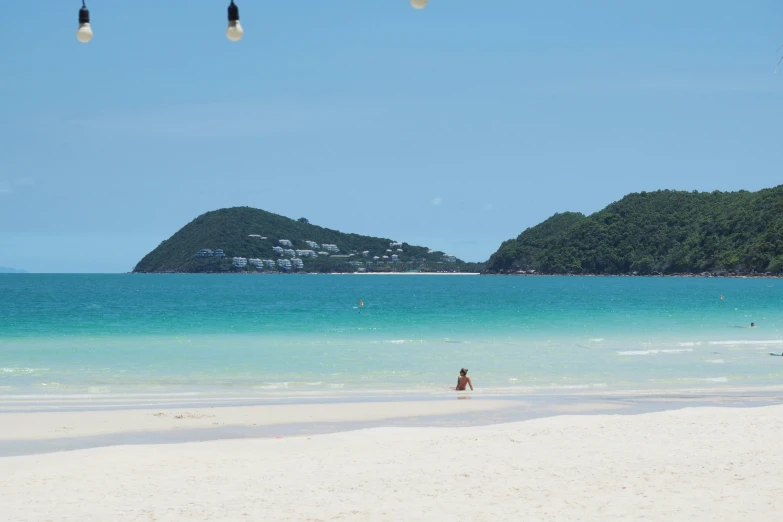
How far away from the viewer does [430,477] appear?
1062 cm

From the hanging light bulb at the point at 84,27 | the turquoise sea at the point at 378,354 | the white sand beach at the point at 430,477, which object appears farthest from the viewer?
the turquoise sea at the point at 378,354

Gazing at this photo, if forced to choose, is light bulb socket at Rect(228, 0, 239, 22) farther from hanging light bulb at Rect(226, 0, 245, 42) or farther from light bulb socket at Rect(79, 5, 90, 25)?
light bulb socket at Rect(79, 5, 90, 25)

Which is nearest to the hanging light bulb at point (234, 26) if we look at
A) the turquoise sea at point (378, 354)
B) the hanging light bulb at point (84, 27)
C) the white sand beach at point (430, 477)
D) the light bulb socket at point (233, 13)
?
the light bulb socket at point (233, 13)

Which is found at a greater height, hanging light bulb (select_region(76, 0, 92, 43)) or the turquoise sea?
hanging light bulb (select_region(76, 0, 92, 43))

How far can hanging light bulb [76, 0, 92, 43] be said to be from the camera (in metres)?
6.51

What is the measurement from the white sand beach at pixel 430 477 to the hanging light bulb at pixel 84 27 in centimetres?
504

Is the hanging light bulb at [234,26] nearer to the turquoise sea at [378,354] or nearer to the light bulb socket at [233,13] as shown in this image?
the light bulb socket at [233,13]

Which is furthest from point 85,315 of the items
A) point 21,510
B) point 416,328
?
point 21,510

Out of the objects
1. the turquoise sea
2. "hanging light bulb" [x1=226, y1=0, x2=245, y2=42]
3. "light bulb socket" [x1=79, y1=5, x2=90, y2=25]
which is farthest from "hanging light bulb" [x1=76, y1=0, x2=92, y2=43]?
the turquoise sea

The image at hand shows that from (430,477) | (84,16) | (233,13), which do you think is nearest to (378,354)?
(430,477)

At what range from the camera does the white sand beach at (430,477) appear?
899cm

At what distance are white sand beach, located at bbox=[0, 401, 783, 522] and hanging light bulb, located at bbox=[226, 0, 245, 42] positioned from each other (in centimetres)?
508

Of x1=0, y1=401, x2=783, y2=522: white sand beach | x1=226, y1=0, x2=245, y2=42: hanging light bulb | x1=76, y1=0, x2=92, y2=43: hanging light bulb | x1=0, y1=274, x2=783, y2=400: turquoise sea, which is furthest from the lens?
x1=0, y1=274, x2=783, y2=400: turquoise sea

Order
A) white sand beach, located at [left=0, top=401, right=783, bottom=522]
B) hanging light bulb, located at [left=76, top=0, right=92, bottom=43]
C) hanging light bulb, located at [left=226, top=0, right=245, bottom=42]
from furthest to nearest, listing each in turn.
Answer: white sand beach, located at [left=0, top=401, right=783, bottom=522], hanging light bulb, located at [left=76, top=0, right=92, bottom=43], hanging light bulb, located at [left=226, top=0, right=245, bottom=42]
